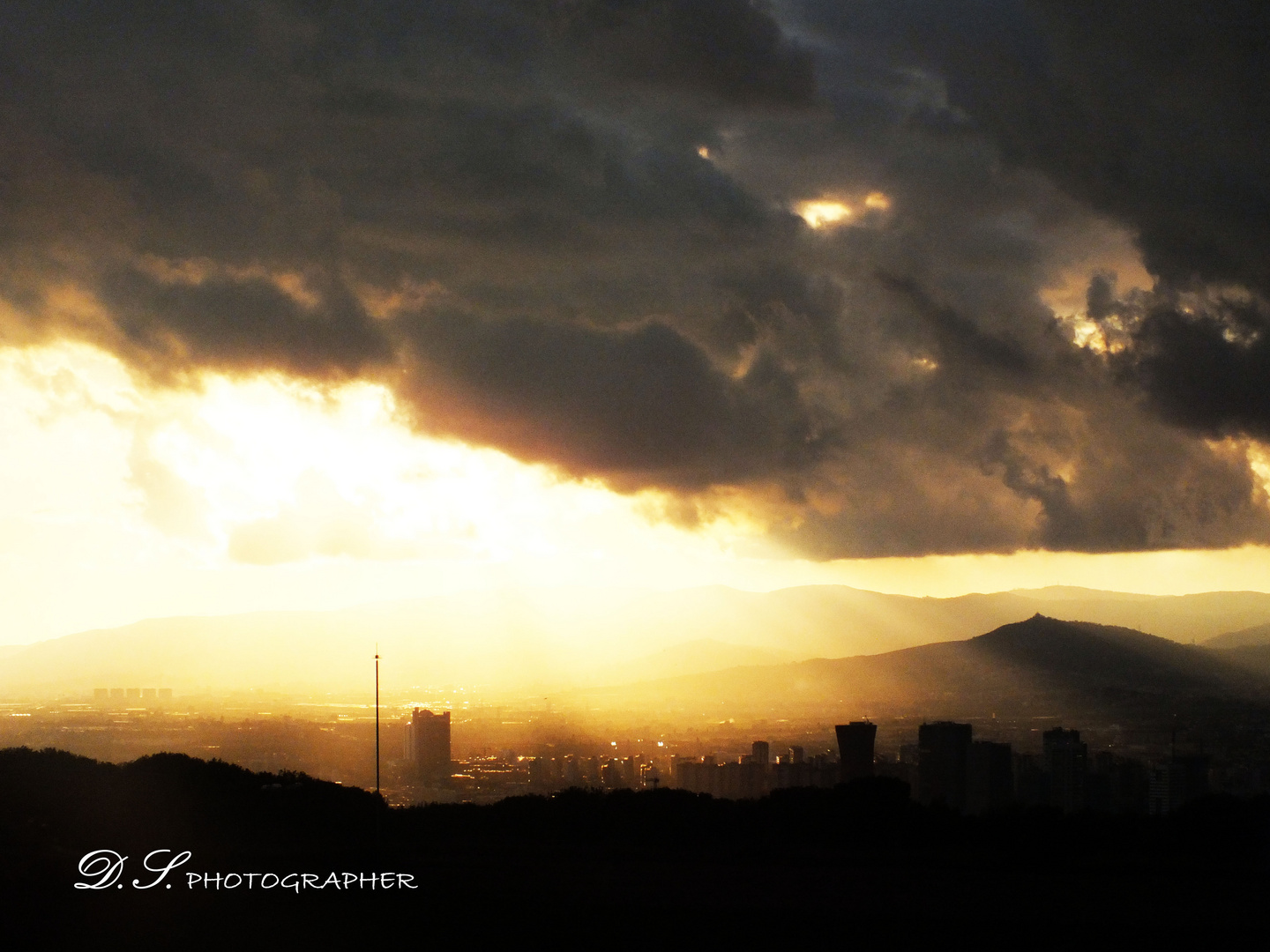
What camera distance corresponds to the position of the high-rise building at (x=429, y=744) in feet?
127

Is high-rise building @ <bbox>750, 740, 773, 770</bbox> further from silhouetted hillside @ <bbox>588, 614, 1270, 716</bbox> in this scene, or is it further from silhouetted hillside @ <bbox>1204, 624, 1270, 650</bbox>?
silhouetted hillside @ <bbox>1204, 624, 1270, 650</bbox>

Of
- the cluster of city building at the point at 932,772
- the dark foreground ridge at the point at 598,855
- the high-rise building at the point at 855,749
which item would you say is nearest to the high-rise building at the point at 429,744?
the cluster of city building at the point at 932,772

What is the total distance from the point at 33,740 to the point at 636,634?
91.2 meters

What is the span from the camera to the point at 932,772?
3450 cm

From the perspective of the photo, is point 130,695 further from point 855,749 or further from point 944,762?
point 944,762

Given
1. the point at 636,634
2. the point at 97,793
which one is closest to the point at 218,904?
the point at 97,793

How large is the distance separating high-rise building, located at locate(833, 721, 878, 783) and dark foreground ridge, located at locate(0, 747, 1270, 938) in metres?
8.45

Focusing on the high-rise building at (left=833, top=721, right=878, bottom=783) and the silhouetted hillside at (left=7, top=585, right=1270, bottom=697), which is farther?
the silhouetted hillside at (left=7, top=585, right=1270, bottom=697)

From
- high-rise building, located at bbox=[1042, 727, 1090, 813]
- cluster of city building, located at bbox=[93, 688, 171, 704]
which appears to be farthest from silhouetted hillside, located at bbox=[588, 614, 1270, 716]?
cluster of city building, located at bbox=[93, 688, 171, 704]

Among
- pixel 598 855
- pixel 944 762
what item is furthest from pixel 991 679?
pixel 598 855

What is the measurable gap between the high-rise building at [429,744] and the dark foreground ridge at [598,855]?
30.4 ft

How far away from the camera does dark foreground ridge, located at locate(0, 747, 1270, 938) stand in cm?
1661

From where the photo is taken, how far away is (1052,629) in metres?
83.2

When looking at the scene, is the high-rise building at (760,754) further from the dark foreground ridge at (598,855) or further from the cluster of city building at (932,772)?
the dark foreground ridge at (598,855)
